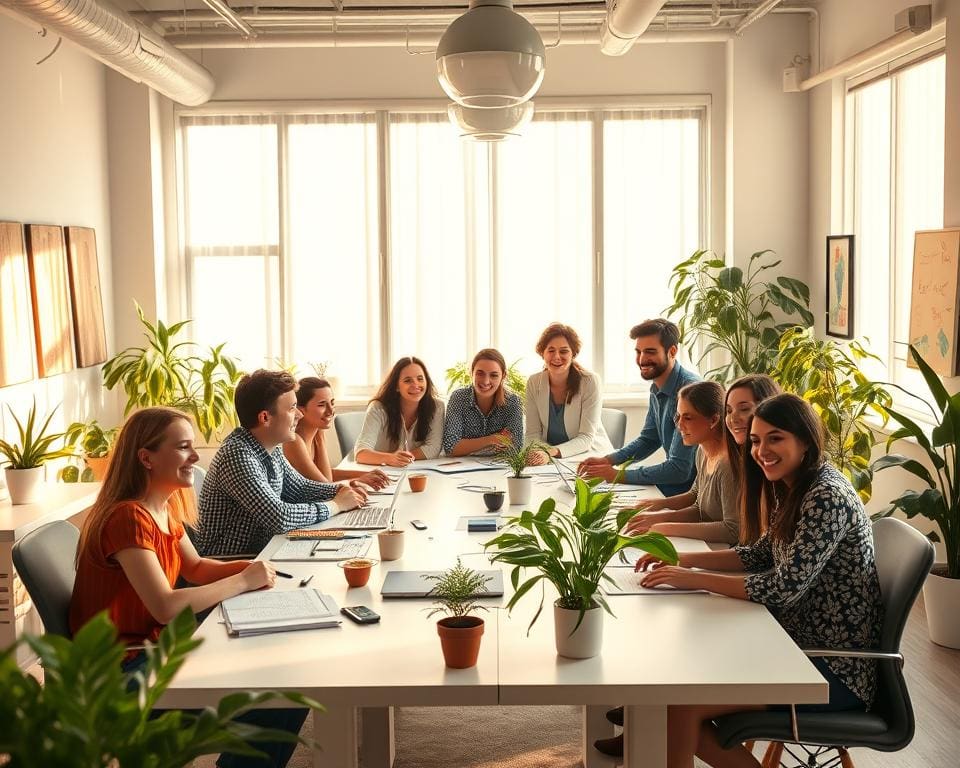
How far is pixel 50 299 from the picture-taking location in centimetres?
581

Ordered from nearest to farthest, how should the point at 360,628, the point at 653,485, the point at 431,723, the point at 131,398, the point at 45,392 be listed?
1. the point at 360,628
2. the point at 431,723
3. the point at 653,485
4. the point at 45,392
5. the point at 131,398

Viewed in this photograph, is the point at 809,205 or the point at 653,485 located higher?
the point at 809,205

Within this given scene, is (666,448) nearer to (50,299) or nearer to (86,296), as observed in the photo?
(50,299)

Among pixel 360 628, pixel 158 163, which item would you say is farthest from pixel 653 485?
pixel 158 163

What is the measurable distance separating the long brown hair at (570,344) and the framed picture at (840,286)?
5.84 feet

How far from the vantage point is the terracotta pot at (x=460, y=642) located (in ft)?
7.13

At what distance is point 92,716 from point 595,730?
8.32 feet

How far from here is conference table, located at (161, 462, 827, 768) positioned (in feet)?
6.93

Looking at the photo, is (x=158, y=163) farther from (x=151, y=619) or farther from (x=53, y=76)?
(x=151, y=619)

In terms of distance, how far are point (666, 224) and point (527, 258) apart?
96 centimetres

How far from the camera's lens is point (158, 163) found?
716 cm

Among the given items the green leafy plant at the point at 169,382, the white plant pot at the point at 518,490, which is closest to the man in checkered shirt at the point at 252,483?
the white plant pot at the point at 518,490

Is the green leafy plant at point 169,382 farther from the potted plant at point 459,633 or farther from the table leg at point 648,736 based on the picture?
the table leg at point 648,736

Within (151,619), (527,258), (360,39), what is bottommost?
(151,619)
